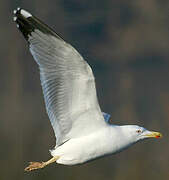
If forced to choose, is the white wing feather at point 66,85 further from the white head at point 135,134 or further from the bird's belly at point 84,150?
the white head at point 135,134

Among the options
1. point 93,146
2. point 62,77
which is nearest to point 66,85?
point 62,77

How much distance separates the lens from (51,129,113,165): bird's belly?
11.4ft

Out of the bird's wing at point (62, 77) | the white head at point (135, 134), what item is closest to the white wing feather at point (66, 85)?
the bird's wing at point (62, 77)

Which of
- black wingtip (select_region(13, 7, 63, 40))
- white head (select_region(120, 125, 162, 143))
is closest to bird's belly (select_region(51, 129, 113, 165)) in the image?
white head (select_region(120, 125, 162, 143))

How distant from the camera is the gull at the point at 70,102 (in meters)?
3.36

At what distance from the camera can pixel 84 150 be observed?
349 cm

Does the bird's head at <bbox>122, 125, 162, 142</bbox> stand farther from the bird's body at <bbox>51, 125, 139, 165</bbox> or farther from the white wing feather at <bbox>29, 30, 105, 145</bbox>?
the white wing feather at <bbox>29, 30, 105, 145</bbox>

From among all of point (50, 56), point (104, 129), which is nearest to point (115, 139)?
point (104, 129)

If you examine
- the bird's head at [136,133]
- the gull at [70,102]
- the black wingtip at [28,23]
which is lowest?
the bird's head at [136,133]

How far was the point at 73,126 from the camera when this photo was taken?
358 centimetres

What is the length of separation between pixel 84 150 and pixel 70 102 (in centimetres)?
26

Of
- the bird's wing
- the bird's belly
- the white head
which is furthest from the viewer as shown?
the white head

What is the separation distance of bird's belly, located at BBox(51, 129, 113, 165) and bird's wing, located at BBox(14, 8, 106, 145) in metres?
0.07

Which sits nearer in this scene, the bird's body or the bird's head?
the bird's body
